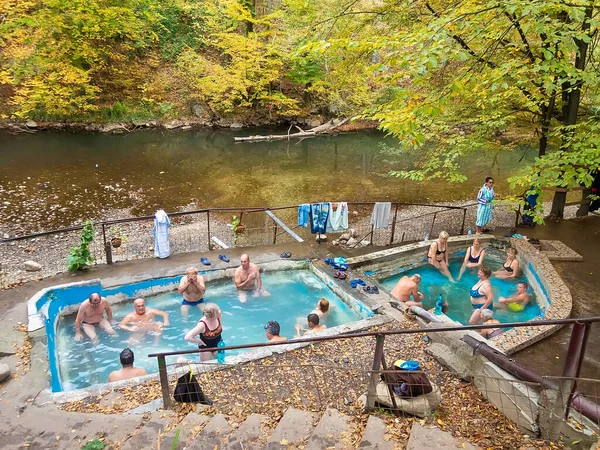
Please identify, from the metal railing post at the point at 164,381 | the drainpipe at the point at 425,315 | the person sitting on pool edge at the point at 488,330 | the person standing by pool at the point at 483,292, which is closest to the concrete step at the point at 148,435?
the metal railing post at the point at 164,381

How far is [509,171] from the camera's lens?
21812 mm

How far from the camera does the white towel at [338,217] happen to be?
10688 mm

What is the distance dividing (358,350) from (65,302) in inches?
228

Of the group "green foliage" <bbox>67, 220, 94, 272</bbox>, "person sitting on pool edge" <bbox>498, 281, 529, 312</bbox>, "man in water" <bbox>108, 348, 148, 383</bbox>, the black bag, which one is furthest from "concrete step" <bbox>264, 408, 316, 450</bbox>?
"person sitting on pool edge" <bbox>498, 281, 529, 312</bbox>

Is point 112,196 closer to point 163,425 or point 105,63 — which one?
point 163,425

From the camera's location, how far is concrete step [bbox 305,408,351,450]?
3713 mm

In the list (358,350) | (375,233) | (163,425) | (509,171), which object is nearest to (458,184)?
(509,171)

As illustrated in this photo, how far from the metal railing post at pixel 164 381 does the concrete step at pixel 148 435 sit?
0.33 m

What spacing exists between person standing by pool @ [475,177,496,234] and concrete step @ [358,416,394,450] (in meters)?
8.25

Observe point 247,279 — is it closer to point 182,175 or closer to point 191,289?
point 191,289

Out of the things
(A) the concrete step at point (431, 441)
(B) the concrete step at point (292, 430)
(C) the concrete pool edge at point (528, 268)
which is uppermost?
(A) the concrete step at point (431, 441)

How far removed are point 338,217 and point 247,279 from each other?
3.10 meters

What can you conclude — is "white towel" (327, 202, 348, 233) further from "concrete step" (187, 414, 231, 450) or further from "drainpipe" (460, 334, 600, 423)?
"concrete step" (187, 414, 231, 450)

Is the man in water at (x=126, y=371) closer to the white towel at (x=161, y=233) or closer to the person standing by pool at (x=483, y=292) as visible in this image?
the white towel at (x=161, y=233)
